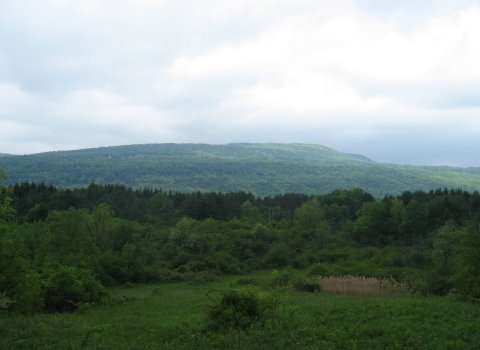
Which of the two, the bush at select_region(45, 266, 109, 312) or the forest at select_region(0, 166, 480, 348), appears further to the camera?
the bush at select_region(45, 266, 109, 312)

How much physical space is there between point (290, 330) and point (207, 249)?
35.4 metres

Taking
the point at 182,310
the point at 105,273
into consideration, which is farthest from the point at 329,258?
the point at 182,310

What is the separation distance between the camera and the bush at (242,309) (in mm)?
17484

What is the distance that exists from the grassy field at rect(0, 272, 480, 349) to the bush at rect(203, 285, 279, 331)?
1.49 ft

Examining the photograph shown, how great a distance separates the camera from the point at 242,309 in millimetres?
17969

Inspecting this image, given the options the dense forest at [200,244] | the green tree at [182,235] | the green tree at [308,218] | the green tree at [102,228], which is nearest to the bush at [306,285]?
the dense forest at [200,244]

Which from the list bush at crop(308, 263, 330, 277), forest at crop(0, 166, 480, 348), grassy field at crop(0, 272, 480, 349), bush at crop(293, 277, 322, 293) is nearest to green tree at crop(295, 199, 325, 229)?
forest at crop(0, 166, 480, 348)

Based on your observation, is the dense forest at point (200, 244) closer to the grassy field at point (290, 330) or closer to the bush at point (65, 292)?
the bush at point (65, 292)

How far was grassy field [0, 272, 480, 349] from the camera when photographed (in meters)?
15.2

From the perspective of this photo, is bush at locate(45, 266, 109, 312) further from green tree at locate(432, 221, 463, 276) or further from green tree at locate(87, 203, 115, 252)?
green tree at locate(432, 221, 463, 276)

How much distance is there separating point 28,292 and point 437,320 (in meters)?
19.8

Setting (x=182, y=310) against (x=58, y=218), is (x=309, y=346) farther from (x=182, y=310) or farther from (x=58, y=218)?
(x=58, y=218)

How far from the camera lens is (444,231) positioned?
46.0 meters

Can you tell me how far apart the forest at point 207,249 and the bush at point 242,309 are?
85 mm
